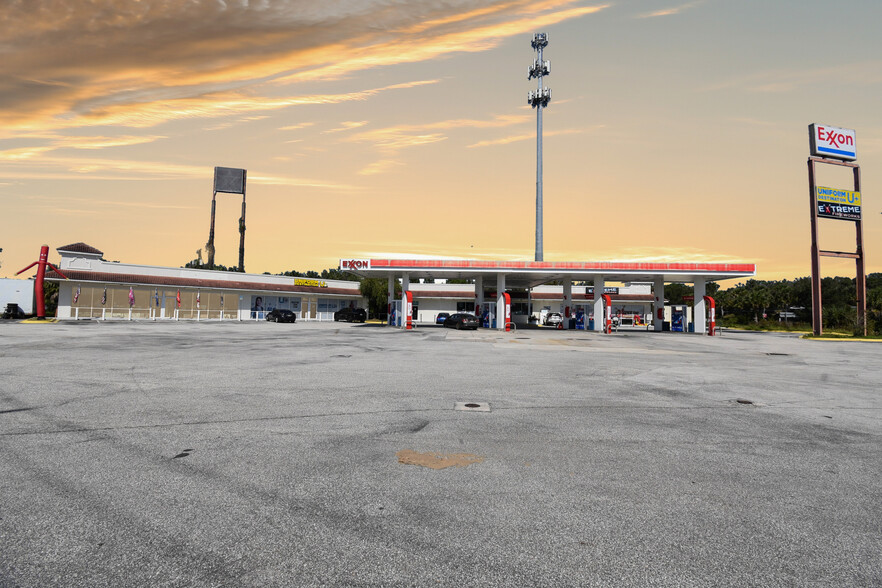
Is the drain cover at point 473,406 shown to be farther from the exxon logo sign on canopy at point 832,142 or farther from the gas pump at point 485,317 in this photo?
the exxon logo sign on canopy at point 832,142

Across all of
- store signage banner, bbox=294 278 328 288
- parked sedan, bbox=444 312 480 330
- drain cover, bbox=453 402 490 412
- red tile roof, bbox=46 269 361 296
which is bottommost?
drain cover, bbox=453 402 490 412

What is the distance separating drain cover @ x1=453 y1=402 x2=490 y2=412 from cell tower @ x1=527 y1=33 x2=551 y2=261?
59.7m

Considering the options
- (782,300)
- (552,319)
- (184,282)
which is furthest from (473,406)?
(782,300)

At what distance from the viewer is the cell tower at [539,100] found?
66.9 metres

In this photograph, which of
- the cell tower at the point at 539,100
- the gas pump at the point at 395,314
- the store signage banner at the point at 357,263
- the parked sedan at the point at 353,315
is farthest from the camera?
the cell tower at the point at 539,100

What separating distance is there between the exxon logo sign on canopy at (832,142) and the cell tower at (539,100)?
3101cm

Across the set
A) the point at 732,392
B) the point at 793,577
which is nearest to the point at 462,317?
the point at 732,392

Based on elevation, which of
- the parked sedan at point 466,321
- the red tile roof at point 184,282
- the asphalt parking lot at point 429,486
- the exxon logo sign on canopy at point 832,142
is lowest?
the asphalt parking lot at point 429,486

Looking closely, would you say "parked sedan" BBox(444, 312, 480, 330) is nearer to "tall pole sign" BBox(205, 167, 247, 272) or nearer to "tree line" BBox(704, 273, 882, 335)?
"tree line" BBox(704, 273, 882, 335)

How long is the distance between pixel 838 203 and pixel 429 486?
48.6m

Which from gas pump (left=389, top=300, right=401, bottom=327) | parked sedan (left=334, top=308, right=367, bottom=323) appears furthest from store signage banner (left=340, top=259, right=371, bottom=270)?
parked sedan (left=334, top=308, right=367, bottom=323)

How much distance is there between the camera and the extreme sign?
132ft

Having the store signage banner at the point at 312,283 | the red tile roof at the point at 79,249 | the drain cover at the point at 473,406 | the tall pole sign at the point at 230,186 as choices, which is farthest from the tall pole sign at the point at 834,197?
the tall pole sign at the point at 230,186

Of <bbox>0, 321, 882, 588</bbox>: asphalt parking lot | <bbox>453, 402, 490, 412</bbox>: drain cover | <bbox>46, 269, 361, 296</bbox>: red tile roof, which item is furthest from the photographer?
<bbox>46, 269, 361, 296</bbox>: red tile roof
